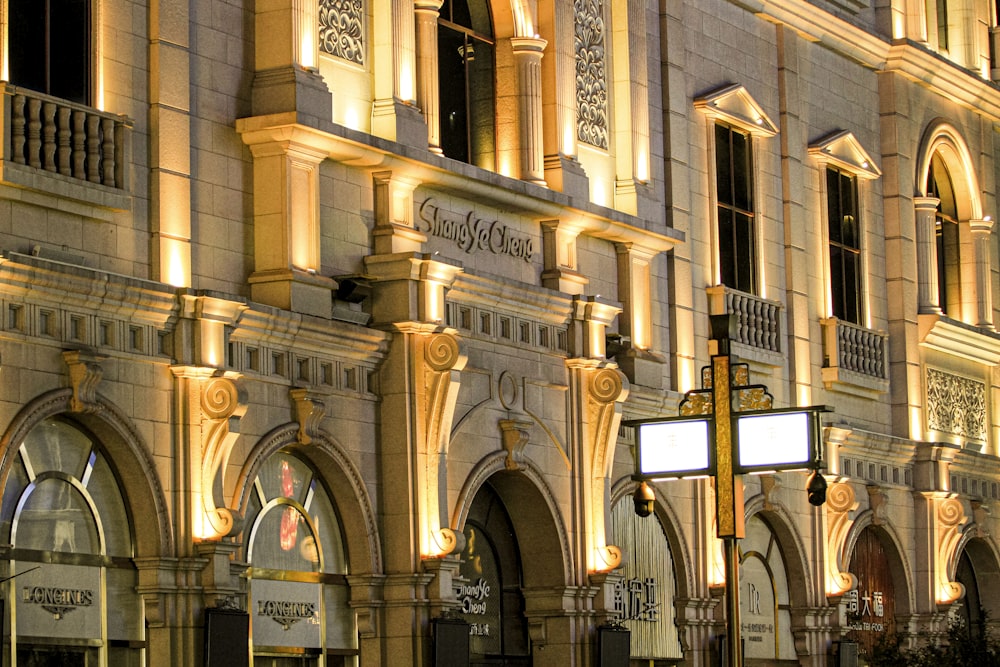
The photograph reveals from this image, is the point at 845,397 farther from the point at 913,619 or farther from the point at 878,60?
the point at 878,60

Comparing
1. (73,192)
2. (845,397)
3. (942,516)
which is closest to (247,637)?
(73,192)

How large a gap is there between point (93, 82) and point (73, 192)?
1.30 m

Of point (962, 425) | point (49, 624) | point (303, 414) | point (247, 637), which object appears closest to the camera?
point (49, 624)

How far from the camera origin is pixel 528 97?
25.1 m

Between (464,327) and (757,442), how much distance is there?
185 inches

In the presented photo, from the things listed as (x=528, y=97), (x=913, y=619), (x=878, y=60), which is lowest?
(x=913, y=619)

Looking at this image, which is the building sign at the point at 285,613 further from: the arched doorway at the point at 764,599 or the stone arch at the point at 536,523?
the arched doorway at the point at 764,599

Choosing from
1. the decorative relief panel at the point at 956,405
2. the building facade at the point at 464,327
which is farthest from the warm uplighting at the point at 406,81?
the decorative relief panel at the point at 956,405

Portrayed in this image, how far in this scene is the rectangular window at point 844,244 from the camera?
3247 centimetres

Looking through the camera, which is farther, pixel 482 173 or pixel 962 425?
pixel 962 425

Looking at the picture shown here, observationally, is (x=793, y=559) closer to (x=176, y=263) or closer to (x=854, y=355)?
(x=854, y=355)

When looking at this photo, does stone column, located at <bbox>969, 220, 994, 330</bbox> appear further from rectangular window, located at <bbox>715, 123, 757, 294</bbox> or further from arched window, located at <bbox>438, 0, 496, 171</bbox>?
arched window, located at <bbox>438, 0, 496, 171</bbox>

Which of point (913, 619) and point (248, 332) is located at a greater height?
point (248, 332)

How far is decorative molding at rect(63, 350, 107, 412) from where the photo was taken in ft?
61.3
